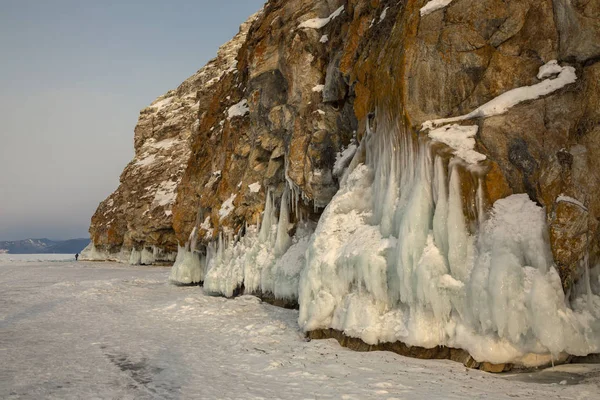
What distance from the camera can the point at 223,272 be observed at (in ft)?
61.8

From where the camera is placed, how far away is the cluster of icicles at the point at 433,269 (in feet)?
23.2

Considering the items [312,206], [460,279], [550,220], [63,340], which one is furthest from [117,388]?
[312,206]

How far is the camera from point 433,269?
809 centimetres

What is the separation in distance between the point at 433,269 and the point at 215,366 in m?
4.83

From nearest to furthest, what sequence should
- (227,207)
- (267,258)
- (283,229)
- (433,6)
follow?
(433,6), (283,229), (267,258), (227,207)

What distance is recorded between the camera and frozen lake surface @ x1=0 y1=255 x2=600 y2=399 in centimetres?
630

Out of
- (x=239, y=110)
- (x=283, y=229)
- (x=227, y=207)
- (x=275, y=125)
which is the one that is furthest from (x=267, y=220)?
(x=239, y=110)

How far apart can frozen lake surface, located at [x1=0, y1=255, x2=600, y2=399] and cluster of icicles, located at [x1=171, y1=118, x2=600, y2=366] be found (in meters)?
0.59

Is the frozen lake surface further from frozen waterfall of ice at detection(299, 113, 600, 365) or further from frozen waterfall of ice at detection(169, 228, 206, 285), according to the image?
frozen waterfall of ice at detection(169, 228, 206, 285)

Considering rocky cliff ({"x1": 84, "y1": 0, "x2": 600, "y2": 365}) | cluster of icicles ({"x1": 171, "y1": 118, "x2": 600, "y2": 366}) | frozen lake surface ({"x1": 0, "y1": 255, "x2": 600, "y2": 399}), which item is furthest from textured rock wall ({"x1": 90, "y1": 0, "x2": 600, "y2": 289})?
frozen lake surface ({"x1": 0, "y1": 255, "x2": 600, "y2": 399})

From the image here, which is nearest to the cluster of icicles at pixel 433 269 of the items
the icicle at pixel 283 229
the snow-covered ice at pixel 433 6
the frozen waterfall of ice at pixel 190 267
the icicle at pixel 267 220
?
the snow-covered ice at pixel 433 6

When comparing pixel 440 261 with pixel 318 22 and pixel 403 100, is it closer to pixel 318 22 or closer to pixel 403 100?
pixel 403 100

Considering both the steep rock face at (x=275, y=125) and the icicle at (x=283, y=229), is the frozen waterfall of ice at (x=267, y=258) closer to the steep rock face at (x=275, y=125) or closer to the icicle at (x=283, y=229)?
the icicle at (x=283, y=229)

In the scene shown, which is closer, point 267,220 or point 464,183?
point 464,183
